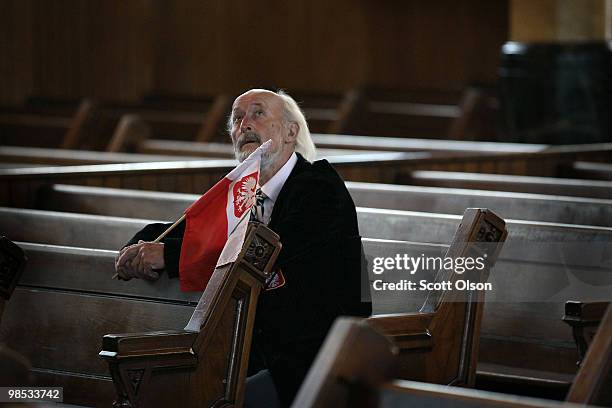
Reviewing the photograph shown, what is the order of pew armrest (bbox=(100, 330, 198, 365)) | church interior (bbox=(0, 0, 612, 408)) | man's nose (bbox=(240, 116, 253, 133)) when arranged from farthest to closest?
man's nose (bbox=(240, 116, 253, 133)), church interior (bbox=(0, 0, 612, 408)), pew armrest (bbox=(100, 330, 198, 365))

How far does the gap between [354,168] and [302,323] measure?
8.71 ft

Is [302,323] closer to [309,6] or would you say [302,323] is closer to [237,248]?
[237,248]

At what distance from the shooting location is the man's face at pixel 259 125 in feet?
11.4

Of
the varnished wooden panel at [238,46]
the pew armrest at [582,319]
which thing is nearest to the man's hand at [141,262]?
the pew armrest at [582,319]

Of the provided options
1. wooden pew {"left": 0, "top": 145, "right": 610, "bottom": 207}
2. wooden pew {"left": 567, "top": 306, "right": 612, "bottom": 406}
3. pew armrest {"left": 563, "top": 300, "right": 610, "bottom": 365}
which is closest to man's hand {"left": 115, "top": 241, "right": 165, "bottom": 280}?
pew armrest {"left": 563, "top": 300, "right": 610, "bottom": 365}

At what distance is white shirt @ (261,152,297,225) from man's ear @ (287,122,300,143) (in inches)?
3.4

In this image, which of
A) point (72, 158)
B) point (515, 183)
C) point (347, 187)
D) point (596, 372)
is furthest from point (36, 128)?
point (596, 372)

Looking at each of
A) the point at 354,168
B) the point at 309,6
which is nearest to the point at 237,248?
the point at 354,168

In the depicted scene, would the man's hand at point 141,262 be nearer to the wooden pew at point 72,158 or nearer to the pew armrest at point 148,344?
the pew armrest at point 148,344

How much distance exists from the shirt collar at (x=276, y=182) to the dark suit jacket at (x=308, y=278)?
117mm

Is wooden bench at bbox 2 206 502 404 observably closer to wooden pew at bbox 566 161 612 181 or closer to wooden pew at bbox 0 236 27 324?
wooden pew at bbox 0 236 27 324

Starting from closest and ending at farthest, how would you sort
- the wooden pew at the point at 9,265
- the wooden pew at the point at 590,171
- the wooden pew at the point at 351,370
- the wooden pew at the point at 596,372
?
the wooden pew at the point at 351,370, the wooden pew at the point at 596,372, the wooden pew at the point at 9,265, the wooden pew at the point at 590,171

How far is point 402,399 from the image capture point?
6.85 feet

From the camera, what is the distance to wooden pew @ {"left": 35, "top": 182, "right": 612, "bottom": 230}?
461 centimetres
